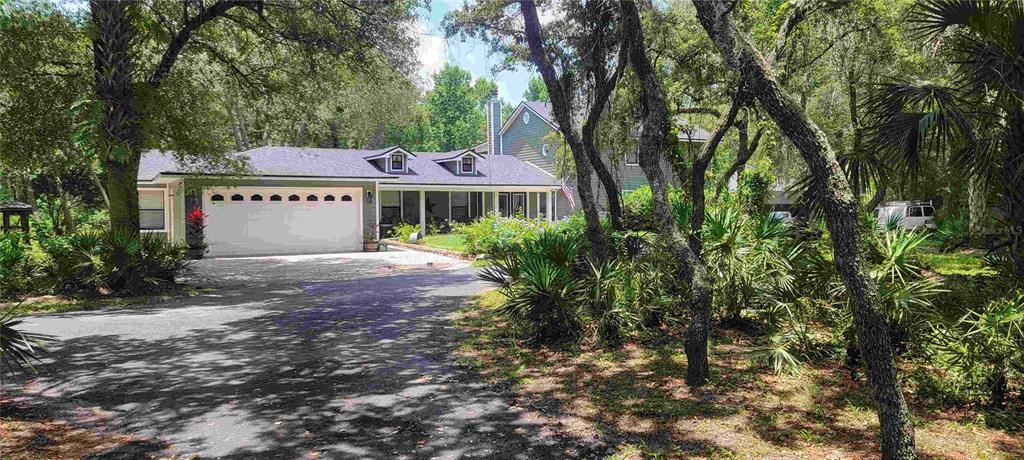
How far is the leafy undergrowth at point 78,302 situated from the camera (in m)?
11.2

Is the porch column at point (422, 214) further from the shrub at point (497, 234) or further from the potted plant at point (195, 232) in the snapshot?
the potted plant at point (195, 232)

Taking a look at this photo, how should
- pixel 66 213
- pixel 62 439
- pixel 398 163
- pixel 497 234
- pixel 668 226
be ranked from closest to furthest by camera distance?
pixel 62 439, pixel 668 226, pixel 497 234, pixel 66 213, pixel 398 163

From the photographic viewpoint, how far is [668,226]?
603cm

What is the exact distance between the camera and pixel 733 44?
15.6 ft

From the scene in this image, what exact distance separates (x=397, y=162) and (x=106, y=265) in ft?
55.0

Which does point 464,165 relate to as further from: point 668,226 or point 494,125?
point 668,226

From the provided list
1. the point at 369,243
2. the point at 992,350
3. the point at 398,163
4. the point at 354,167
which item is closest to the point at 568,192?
the point at 398,163

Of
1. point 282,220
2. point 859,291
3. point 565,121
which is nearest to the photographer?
point 859,291

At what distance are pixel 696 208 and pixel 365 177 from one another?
718 inches

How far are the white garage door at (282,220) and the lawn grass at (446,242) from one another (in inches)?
111

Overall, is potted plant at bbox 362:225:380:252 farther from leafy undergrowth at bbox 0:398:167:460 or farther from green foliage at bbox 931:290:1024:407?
green foliage at bbox 931:290:1024:407

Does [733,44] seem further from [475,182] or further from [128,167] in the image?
[475,182]

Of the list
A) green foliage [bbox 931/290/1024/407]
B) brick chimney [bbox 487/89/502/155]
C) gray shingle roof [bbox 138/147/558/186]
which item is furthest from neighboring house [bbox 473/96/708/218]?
green foliage [bbox 931/290/1024/407]

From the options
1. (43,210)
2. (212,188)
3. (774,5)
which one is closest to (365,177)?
(212,188)
